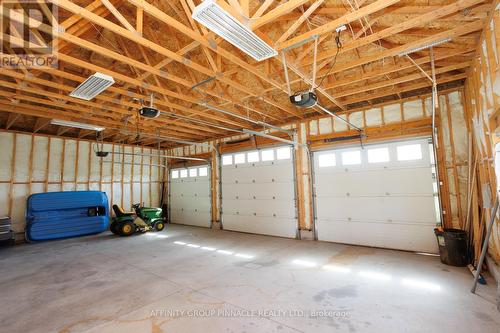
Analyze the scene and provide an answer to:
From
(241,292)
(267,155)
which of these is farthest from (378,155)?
(241,292)

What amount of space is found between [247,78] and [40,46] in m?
3.47

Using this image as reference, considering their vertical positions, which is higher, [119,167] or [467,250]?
[119,167]

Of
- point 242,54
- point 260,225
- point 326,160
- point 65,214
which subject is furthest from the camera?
point 260,225

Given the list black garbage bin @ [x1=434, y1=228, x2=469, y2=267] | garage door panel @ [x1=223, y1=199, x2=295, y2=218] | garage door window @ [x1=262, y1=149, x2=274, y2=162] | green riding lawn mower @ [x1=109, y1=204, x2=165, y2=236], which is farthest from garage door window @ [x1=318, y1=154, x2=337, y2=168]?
green riding lawn mower @ [x1=109, y1=204, x2=165, y2=236]

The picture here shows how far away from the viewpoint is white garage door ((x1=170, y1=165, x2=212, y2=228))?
9789 millimetres

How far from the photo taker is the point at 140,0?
2561 mm

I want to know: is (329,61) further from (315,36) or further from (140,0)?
(140,0)

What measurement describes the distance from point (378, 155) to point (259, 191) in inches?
148

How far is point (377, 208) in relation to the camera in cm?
598

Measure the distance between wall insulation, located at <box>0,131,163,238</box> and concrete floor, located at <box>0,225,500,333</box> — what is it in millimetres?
2868

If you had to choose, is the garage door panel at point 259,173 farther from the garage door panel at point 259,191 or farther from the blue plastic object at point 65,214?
the blue plastic object at point 65,214

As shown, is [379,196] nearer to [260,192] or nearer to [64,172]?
[260,192]

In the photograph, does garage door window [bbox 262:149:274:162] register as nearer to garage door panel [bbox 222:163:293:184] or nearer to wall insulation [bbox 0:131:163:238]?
garage door panel [bbox 222:163:293:184]

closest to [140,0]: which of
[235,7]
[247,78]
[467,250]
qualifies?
[235,7]
